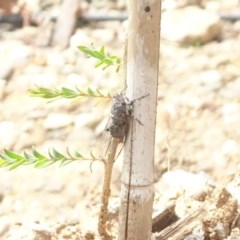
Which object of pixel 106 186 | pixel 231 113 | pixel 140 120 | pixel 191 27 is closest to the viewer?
pixel 140 120

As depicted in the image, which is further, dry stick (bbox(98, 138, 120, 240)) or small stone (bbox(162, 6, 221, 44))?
small stone (bbox(162, 6, 221, 44))

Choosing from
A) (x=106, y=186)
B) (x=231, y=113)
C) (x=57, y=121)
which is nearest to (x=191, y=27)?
(x=231, y=113)

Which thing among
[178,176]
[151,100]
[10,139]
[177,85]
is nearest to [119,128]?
[151,100]

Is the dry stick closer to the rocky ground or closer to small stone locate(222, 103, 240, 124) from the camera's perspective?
the rocky ground

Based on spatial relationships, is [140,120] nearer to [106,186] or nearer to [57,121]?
[106,186]

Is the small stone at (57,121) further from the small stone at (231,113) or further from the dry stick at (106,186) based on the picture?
the dry stick at (106,186)

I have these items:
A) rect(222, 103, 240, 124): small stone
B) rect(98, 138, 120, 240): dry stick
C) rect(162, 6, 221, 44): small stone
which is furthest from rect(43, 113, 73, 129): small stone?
rect(98, 138, 120, 240): dry stick

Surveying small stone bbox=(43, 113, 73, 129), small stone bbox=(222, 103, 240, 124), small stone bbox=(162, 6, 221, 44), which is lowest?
small stone bbox=(43, 113, 73, 129)
